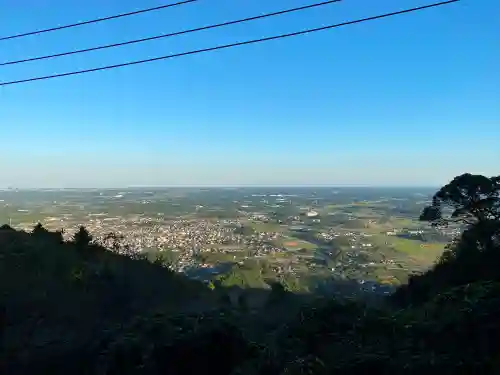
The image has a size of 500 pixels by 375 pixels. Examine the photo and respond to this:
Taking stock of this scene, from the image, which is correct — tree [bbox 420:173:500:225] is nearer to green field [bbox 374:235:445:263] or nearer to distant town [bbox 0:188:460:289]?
distant town [bbox 0:188:460:289]

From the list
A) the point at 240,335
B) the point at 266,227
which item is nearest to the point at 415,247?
the point at 266,227

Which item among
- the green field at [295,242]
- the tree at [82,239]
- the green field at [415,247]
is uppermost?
the tree at [82,239]

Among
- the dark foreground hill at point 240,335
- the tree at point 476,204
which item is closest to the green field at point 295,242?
the tree at point 476,204

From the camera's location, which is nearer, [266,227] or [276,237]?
[276,237]

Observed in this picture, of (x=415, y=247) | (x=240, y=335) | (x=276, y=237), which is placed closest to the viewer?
(x=240, y=335)

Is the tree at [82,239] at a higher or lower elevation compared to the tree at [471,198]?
lower

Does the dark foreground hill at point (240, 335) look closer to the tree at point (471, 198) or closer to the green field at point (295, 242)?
the tree at point (471, 198)

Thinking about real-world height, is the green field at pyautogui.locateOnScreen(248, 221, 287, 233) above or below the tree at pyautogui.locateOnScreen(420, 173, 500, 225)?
below

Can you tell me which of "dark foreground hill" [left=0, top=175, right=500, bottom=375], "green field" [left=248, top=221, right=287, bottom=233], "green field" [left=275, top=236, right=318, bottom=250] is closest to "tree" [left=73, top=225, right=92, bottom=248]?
"dark foreground hill" [left=0, top=175, right=500, bottom=375]

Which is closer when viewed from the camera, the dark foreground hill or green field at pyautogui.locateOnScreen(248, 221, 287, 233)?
the dark foreground hill

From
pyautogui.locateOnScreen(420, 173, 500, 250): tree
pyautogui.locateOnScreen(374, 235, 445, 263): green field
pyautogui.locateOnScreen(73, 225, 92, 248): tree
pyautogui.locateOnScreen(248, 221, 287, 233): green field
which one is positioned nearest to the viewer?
pyautogui.locateOnScreen(420, 173, 500, 250): tree

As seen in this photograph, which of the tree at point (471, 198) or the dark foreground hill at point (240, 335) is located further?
the tree at point (471, 198)

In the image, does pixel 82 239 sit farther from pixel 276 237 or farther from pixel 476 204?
pixel 276 237
